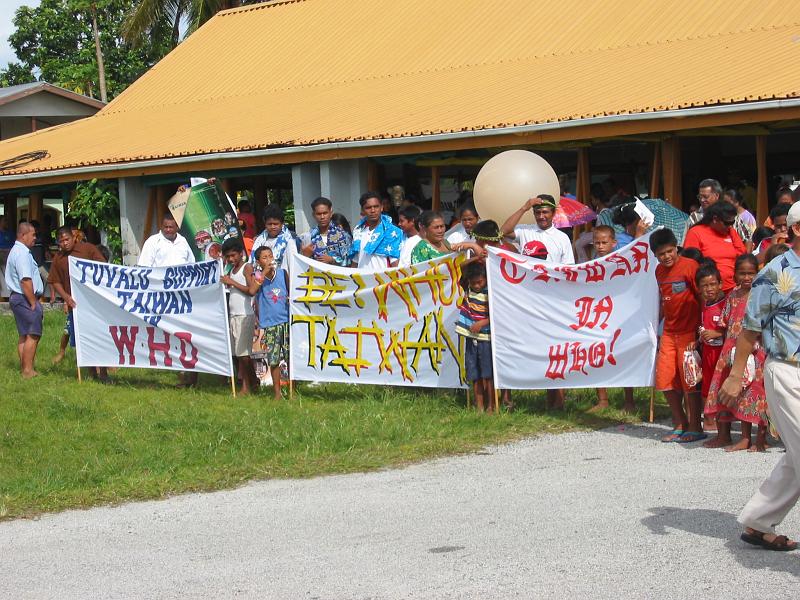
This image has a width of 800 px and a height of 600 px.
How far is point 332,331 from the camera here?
10836 mm

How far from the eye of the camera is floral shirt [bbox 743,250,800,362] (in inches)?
224

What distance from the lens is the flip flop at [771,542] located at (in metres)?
5.85

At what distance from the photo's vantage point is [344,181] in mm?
18047

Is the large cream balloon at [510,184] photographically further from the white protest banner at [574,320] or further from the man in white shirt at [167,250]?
the man in white shirt at [167,250]

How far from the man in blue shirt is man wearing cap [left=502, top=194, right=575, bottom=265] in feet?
17.9

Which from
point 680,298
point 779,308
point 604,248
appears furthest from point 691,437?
point 779,308

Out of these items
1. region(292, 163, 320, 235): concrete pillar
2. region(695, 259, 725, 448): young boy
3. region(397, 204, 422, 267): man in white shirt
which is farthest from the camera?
region(292, 163, 320, 235): concrete pillar

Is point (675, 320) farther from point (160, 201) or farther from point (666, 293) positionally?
point (160, 201)

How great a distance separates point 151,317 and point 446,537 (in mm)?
6574

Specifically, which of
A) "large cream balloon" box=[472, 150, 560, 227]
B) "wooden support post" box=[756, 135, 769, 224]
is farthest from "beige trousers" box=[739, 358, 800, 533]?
"wooden support post" box=[756, 135, 769, 224]

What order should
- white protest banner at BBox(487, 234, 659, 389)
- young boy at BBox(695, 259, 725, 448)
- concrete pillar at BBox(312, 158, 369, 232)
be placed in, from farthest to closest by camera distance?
1. concrete pillar at BBox(312, 158, 369, 232)
2. white protest banner at BBox(487, 234, 659, 389)
3. young boy at BBox(695, 259, 725, 448)

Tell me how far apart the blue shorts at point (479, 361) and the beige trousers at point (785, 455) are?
158 inches

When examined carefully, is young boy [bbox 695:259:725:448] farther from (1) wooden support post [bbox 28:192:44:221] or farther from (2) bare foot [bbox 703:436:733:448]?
(1) wooden support post [bbox 28:192:44:221]

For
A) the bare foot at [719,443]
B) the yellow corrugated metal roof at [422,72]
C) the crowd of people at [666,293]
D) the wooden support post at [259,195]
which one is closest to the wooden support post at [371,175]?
the yellow corrugated metal roof at [422,72]
